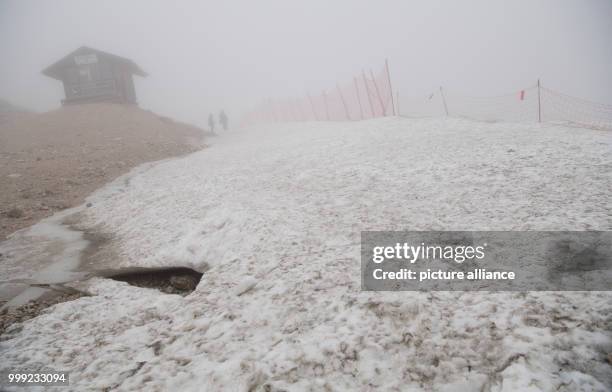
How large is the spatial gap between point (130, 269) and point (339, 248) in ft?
11.4

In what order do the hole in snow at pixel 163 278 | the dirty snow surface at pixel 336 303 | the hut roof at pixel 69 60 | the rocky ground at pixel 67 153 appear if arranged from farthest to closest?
1. the hut roof at pixel 69 60
2. the rocky ground at pixel 67 153
3. the hole in snow at pixel 163 278
4. the dirty snow surface at pixel 336 303

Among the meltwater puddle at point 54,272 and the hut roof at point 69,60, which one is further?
the hut roof at point 69,60

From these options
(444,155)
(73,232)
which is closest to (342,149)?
(444,155)

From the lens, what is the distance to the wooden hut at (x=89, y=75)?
27156 mm

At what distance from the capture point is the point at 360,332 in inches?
108

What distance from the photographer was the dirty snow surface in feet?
7.62

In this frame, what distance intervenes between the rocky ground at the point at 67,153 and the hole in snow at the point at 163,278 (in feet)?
15.0

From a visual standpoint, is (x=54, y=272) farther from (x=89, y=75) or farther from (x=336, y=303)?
(x=89, y=75)

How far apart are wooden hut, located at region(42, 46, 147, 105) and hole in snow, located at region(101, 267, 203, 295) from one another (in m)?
29.0

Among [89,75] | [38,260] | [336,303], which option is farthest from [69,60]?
[336,303]

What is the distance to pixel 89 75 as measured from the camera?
2744 cm

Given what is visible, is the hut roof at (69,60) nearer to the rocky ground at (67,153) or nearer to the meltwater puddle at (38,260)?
the rocky ground at (67,153)

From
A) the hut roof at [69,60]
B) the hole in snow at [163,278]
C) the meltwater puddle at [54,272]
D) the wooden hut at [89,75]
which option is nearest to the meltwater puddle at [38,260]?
the meltwater puddle at [54,272]

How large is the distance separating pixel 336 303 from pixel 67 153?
53.8ft
